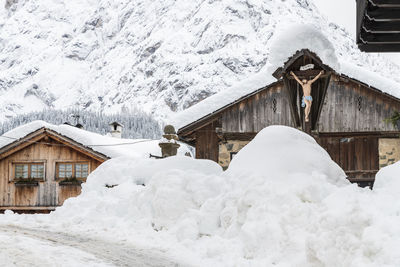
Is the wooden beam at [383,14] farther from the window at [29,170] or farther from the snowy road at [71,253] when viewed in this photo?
the window at [29,170]

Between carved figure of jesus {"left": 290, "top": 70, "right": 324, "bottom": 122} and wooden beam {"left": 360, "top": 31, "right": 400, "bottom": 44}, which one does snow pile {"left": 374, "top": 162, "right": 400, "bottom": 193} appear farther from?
carved figure of jesus {"left": 290, "top": 70, "right": 324, "bottom": 122}

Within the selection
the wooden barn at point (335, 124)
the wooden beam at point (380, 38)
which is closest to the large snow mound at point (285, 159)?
the wooden beam at point (380, 38)

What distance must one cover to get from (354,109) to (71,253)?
38.3 ft

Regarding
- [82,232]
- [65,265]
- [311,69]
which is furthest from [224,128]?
[65,265]

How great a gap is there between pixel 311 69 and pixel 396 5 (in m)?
4.76

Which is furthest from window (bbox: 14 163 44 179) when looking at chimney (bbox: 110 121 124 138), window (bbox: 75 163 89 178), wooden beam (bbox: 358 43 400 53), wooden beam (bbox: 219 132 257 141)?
wooden beam (bbox: 358 43 400 53)

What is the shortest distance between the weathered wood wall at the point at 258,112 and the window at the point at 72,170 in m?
8.42

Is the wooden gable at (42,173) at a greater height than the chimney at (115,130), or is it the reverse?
the chimney at (115,130)

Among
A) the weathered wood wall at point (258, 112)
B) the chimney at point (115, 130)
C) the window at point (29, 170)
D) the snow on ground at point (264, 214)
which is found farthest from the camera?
the chimney at point (115, 130)

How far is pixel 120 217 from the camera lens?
8.43 metres

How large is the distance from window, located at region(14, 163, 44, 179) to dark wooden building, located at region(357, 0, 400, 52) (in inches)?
694

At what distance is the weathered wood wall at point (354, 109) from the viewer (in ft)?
48.6

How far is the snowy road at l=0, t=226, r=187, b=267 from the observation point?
4824 mm

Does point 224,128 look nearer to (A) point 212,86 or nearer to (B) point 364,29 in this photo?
(B) point 364,29
